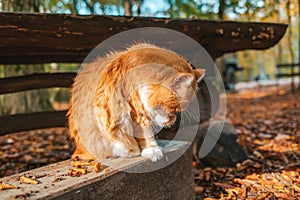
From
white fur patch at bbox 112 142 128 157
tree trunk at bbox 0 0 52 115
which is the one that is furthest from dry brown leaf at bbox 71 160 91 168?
tree trunk at bbox 0 0 52 115

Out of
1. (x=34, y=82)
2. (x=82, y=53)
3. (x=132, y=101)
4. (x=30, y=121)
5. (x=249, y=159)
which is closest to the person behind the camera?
(x=132, y=101)

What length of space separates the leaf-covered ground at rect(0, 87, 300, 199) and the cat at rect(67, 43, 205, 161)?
971 mm

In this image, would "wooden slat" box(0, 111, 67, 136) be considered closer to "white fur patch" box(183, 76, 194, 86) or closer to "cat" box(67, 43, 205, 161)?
"cat" box(67, 43, 205, 161)

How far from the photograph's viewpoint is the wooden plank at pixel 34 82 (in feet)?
12.2

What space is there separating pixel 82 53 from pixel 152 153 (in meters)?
1.56

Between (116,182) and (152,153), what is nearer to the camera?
(116,182)

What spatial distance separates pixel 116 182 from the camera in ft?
6.67

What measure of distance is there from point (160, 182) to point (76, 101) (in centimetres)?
90

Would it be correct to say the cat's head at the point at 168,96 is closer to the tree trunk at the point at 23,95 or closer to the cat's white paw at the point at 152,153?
the cat's white paw at the point at 152,153

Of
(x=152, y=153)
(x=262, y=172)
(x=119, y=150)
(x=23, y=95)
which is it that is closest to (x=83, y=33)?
(x=119, y=150)

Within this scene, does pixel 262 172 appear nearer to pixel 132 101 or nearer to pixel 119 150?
pixel 119 150

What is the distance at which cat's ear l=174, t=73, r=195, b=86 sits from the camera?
6.22 ft

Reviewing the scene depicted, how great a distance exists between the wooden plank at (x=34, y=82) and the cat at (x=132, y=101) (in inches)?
62.0

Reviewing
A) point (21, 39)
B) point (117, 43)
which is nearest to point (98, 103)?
point (21, 39)
